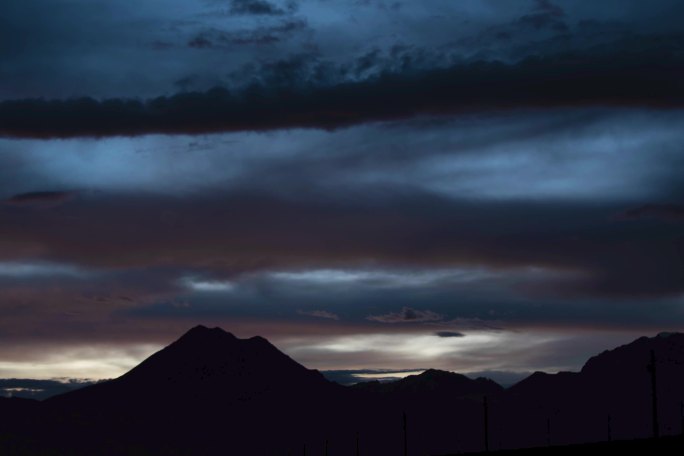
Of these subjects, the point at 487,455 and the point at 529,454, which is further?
the point at 487,455

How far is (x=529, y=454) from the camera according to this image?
8462 cm

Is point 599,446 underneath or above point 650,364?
underneath

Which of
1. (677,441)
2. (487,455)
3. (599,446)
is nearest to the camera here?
(677,441)

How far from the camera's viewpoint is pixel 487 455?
100 m

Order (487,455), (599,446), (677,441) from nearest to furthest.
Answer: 1. (677,441)
2. (599,446)
3. (487,455)

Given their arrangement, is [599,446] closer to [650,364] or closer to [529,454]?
[529,454]

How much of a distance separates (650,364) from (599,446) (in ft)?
72.2

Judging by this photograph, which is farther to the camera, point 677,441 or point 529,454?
point 529,454

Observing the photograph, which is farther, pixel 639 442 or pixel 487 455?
pixel 487 455

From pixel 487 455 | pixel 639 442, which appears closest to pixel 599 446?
pixel 639 442

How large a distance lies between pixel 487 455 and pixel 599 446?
1856cm

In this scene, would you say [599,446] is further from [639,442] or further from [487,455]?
[487,455]

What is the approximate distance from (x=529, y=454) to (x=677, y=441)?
12.4 meters

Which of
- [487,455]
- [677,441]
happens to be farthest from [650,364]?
[677,441]
